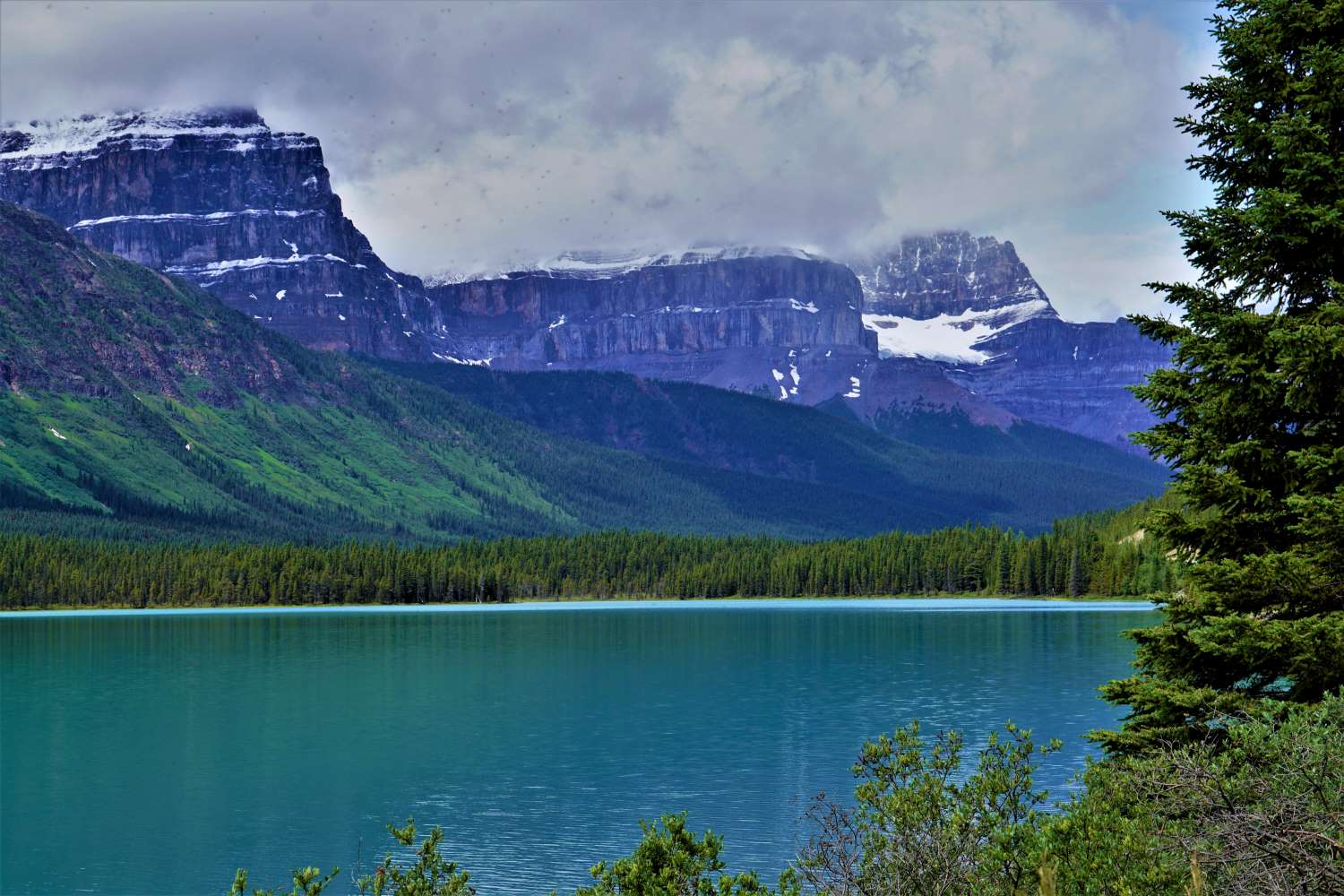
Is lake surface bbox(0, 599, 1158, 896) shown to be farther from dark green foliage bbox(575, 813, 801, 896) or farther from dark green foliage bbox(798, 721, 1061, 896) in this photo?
dark green foliage bbox(575, 813, 801, 896)

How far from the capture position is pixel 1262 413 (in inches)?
1105

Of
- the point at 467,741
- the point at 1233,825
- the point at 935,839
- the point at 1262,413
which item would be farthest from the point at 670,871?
the point at 467,741

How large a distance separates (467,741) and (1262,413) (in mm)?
57898

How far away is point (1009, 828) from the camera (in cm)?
2234

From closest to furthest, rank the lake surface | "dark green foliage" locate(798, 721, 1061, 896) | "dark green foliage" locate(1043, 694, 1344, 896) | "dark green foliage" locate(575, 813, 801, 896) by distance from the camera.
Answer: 1. "dark green foliage" locate(1043, 694, 1344, 896)
2. "dark green foliage" locate(575, 813, 801, 896)
3. "dark green foliage" locate(798, 721, 1061, 896)
4. the lake surface

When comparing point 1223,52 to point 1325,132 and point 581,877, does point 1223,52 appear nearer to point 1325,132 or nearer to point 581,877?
point 1325,132

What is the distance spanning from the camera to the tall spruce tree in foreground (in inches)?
1041

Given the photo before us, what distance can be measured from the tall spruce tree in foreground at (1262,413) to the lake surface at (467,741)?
70.2 ft

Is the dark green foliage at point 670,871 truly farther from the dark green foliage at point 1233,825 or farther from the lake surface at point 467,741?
the lake surface at point 467,741

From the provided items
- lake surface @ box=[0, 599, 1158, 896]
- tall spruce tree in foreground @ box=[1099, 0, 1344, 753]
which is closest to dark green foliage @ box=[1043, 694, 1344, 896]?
tall spruce tree in foreground @ box=[1099, 0, 1344, 753]

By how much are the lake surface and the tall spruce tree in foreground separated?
70.2ft

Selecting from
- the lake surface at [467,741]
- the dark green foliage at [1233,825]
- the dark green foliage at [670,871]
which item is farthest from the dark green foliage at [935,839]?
the lake surface at [467,741]

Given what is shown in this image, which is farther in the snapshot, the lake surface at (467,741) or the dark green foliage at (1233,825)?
the lake surface at (467,741)

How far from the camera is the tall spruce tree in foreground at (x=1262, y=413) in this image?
2644 centimetres
